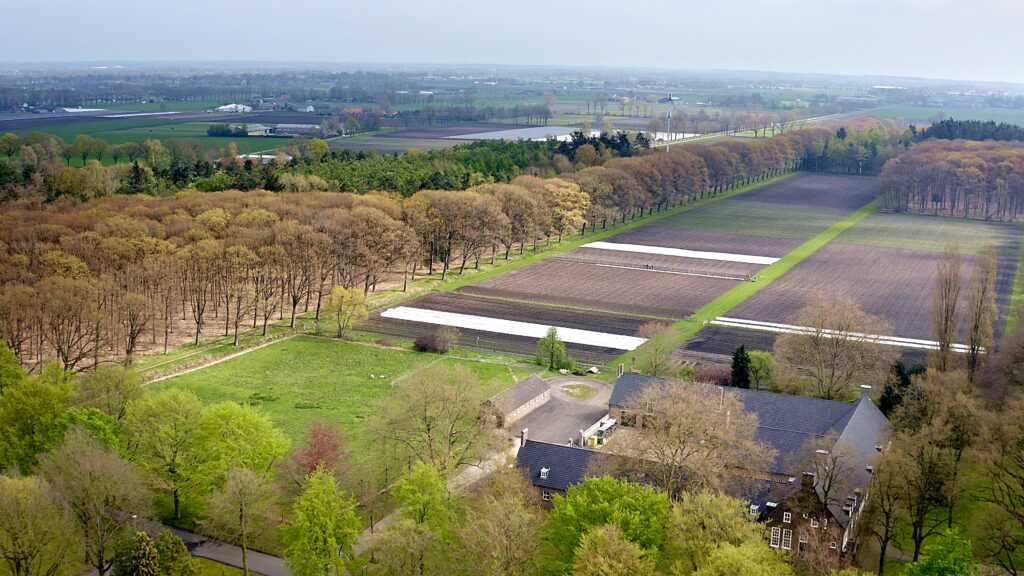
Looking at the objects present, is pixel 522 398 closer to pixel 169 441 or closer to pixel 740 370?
pixel 740 370

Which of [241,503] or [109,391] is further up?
[109,391]

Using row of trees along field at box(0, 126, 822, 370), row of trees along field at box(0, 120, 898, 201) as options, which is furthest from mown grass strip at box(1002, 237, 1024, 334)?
row of trees along field at box(0, 120, 898, 201)

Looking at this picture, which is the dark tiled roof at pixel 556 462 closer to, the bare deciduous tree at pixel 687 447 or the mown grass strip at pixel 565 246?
the bare deciduous tree at pixel 687 447

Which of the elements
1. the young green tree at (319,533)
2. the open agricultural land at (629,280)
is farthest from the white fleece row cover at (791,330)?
the young green tree at (319,533)

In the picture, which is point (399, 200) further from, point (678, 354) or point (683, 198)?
point (683, 198)

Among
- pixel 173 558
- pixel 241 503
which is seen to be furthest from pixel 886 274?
pixel 173 558

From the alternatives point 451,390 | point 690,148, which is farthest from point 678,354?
point 690,148

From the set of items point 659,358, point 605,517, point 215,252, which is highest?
point 215,252
